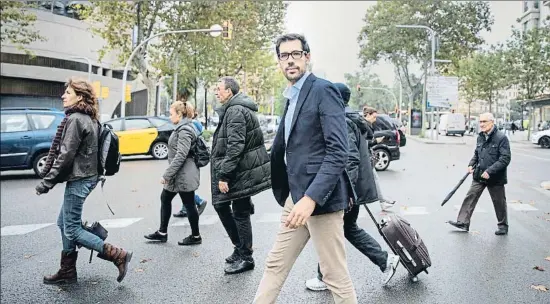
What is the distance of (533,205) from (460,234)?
2.26 m

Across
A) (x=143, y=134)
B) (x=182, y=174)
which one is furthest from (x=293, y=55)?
(x=143, y=134)

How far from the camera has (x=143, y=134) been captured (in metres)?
14.0

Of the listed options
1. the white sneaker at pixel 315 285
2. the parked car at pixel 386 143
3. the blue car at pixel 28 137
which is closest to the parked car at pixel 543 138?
the white sneaker at pixel 315 285

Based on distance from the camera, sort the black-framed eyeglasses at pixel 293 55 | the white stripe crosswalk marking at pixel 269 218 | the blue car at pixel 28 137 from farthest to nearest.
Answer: the blue car at pixel 28 137, the white stripe crosswalk marking at pixel 269 218, the black-framed eyeglasses at pixel 293 55

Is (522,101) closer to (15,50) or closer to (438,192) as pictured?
(438,192)

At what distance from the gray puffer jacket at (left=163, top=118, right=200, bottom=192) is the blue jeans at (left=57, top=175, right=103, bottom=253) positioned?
1292 millimetres

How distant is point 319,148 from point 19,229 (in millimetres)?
4805

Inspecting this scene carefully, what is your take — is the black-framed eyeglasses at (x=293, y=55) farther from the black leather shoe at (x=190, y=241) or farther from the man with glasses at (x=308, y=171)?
the black leather shoe at (x=190, y=241)

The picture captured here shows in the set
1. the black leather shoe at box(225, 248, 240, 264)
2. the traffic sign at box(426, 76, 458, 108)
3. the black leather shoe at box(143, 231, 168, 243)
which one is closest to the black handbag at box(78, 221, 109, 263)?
the black leather shoe at box(225, 248, 240, 264)

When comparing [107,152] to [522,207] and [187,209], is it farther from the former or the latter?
[522,207]

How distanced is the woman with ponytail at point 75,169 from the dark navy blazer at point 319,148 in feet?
6.68

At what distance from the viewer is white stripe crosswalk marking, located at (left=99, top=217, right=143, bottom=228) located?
632cm

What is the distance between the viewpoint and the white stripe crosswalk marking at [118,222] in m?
6.32

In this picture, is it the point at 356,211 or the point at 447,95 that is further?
the point at 447,95
